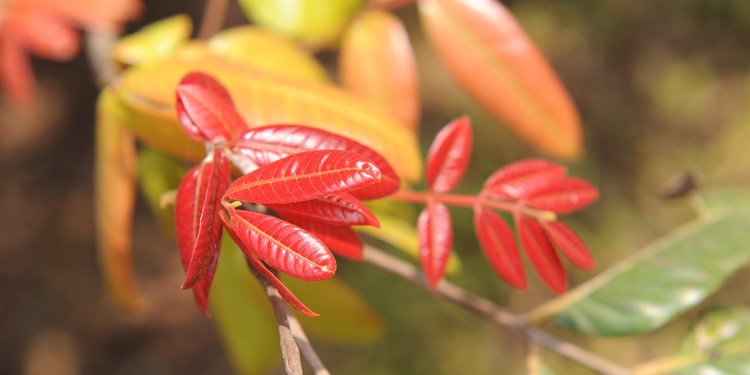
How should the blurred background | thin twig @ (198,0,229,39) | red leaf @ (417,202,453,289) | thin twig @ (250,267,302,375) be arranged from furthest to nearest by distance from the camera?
the blurred background → thin twig @ (198,0,229,39) → red leaf @ (417,202,453,289) → thin twig @ (250,267,302,375)

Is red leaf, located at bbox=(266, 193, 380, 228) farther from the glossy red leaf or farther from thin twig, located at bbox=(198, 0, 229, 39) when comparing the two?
thin twig, located at bbox=(198, 0, 229, 39)

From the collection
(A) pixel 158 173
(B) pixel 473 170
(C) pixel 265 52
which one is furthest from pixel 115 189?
(B) pixel 473 170

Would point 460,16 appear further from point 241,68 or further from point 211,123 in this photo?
point 211,123

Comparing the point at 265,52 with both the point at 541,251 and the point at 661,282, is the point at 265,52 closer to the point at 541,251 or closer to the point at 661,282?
the point at 541,251

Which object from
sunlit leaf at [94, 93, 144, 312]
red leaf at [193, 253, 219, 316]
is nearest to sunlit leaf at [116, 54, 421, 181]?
sunlit leaf at [94, 93, 144, 312]

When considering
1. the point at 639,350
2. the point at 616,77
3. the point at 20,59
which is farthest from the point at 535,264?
the point at 616,77

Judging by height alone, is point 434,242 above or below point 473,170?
above

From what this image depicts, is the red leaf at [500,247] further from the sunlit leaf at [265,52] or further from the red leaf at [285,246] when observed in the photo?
the sunlit leaf at [265,52]
